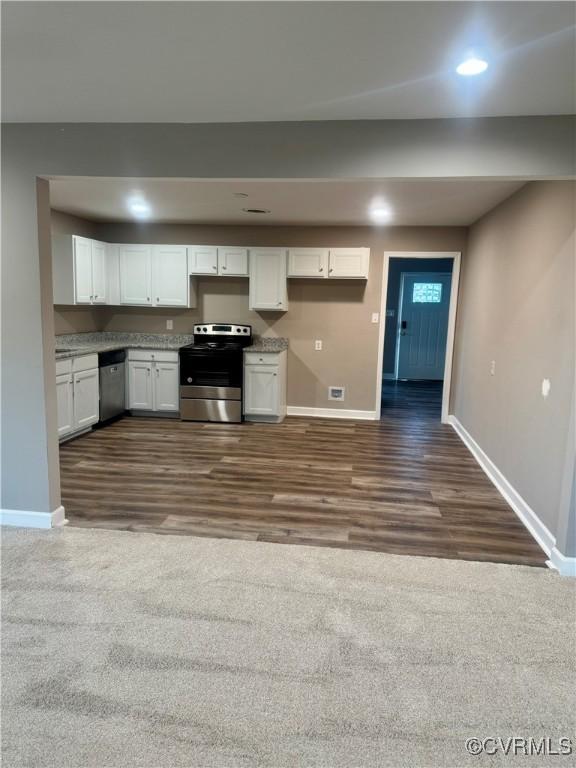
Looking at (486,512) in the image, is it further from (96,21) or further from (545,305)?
(96,21)

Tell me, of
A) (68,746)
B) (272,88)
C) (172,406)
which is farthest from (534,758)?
(172,406)

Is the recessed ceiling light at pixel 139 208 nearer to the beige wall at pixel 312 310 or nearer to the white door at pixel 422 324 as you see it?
the beige wall at pixel 312 310

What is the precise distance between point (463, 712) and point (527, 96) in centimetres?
257

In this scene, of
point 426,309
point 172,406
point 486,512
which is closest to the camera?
point 486,512

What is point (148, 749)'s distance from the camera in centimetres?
163

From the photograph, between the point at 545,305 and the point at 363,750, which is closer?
the point at 363,750

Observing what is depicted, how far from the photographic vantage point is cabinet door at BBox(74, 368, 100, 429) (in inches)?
200

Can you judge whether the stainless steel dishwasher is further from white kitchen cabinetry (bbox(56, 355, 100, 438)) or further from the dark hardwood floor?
the dark hardwood floor

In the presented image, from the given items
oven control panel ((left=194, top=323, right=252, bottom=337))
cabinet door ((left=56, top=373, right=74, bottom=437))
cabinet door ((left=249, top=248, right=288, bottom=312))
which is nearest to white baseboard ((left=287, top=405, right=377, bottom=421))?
oven control panel ((left=194, top=323, right=252, bottom=337))

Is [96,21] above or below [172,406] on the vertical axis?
above

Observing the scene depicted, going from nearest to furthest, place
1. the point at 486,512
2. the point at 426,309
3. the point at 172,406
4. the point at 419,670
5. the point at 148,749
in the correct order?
the point at 148,749, the point at 419,670, the point at 486,512, the point at 172,406, the point at 426,309

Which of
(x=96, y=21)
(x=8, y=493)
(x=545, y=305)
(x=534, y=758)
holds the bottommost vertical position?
(x=534, y=758)

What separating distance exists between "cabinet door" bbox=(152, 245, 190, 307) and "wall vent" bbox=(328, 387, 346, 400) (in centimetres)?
210

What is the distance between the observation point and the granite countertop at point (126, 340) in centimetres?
588
